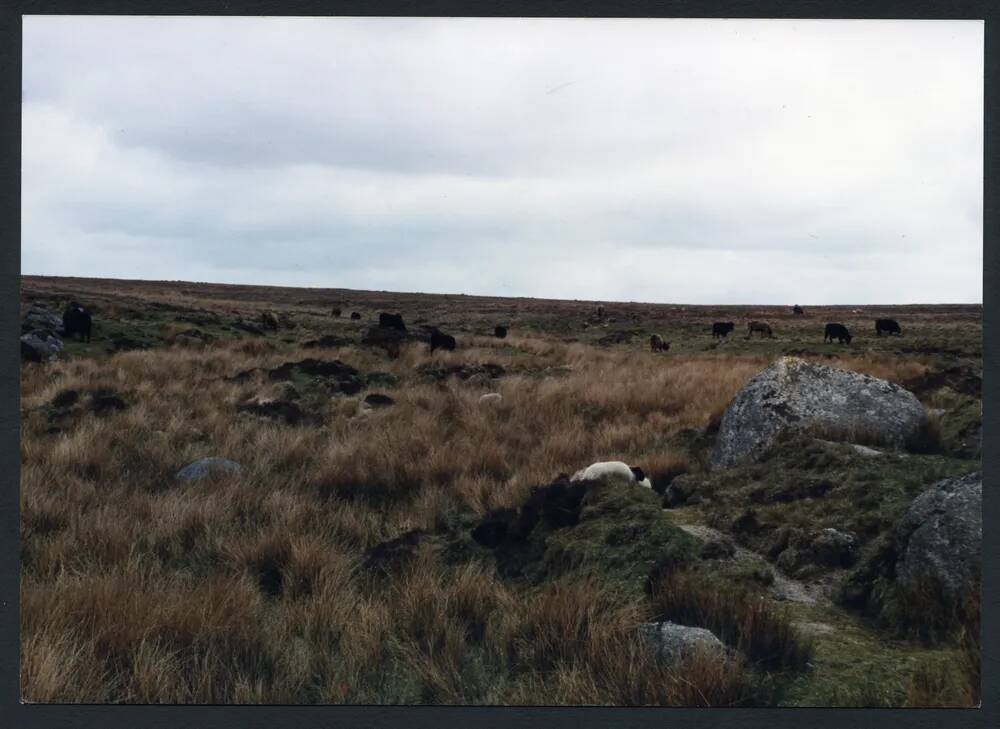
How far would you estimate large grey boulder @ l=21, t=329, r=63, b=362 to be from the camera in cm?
1680

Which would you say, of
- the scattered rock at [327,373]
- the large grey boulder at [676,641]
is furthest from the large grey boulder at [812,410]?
the scattered rock at [327,373]

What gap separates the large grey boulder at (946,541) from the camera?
4.58 m

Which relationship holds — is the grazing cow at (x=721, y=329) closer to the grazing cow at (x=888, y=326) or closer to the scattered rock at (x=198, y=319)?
the grazing cow at (x=888, y=326)

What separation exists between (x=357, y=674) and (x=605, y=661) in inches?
52.2

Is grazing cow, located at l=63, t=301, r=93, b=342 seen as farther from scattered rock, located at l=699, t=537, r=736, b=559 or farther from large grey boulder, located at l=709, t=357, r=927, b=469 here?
scattered rock, located at l=699, t=537, r=736, b=559

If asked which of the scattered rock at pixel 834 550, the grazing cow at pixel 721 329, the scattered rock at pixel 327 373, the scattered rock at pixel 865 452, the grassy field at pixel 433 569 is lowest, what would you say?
the grassy field at pixel 433 569

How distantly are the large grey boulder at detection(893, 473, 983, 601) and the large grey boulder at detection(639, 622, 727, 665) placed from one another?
1.43 m

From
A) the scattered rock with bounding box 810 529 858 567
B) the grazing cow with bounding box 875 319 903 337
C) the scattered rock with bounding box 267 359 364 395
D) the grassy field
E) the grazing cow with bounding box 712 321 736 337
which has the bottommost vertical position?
the grassy field

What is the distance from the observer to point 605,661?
13.5 feet

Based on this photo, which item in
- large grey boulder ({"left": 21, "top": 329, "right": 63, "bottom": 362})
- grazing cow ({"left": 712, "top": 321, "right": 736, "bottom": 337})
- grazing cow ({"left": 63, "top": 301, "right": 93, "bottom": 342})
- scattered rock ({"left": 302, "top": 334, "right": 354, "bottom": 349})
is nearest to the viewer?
large grey boulder ({"left": 21, "top": 329, "right": 63, "bottom": 362})

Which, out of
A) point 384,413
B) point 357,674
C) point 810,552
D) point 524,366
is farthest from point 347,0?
point 524,366

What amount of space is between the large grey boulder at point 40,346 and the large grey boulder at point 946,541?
1702 cm

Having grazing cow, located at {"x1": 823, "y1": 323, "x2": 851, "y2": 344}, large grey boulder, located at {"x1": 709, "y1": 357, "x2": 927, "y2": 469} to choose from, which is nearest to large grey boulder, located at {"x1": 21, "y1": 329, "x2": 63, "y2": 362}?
large grey boulder, located at {"x1": 709, "y1": 357, "x2": 927, "y2": 469}

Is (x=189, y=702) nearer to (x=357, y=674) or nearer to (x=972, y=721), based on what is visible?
(x=357, y=674)
